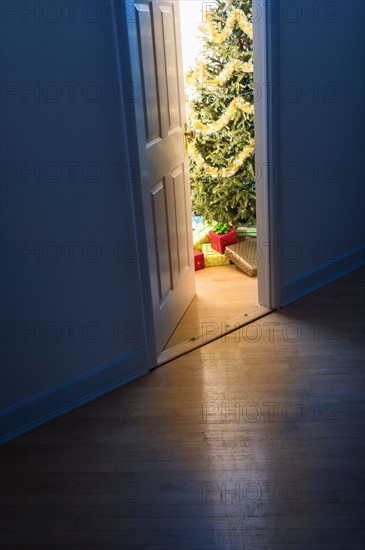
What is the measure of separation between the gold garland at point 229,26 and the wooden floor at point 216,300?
150cm

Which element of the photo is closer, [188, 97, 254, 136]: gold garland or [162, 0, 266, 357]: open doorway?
[162, 0, 266, 357]: open doorway

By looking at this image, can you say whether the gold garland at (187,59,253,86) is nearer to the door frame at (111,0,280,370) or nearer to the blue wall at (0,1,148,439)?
the door frame at (111,0,280,370)

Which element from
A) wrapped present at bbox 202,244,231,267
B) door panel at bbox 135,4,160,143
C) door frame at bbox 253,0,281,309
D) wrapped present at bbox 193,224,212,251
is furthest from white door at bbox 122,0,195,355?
wrapped present at bbox 193,224,212,251

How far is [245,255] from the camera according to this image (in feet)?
14.3

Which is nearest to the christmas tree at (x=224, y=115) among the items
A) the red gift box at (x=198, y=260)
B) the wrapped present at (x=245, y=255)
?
the wrapped present at (x=245, y=255)

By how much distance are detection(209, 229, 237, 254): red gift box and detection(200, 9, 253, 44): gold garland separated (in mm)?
1276

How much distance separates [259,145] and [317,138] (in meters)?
0.42

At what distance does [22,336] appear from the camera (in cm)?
264

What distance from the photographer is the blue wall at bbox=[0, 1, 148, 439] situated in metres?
2.43

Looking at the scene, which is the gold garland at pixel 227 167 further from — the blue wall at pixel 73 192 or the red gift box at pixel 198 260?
the blue wall at pixel 73 192

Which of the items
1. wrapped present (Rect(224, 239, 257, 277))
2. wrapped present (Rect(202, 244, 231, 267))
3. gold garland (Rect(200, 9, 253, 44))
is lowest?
wrapped present (Rect(202, 244, 231, 267))

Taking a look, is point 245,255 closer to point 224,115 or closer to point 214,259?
point 214,259

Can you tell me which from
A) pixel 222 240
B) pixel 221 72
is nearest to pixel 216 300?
pixel 222 240

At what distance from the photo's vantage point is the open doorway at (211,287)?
11.6 ft
